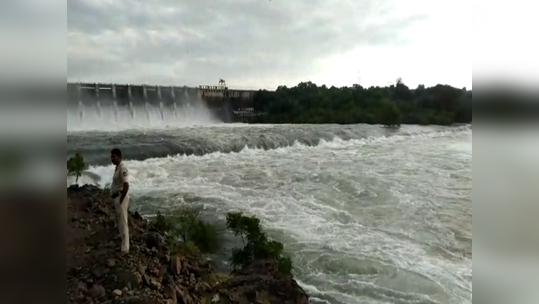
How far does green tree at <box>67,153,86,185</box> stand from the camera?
8.52 feet

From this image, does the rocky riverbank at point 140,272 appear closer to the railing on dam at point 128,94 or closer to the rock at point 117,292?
the rock at point 117,292

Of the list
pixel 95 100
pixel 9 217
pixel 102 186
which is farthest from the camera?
pixel 95 100

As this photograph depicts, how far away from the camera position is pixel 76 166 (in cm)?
265

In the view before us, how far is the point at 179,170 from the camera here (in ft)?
11.6

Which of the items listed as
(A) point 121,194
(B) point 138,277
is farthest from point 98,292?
(A) point 121,194

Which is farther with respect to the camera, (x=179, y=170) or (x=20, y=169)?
(x=179, y=170)

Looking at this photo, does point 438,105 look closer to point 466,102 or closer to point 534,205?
point 466,102

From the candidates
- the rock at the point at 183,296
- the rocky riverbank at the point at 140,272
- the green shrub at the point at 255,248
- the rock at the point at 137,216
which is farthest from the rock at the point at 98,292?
the green shrub at the point at 255,248

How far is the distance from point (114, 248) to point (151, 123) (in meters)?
1.63

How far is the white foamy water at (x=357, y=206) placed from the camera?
9.17 ft

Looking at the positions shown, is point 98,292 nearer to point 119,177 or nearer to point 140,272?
point 140,272

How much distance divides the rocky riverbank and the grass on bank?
5cm

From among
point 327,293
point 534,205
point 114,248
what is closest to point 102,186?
point 114,248

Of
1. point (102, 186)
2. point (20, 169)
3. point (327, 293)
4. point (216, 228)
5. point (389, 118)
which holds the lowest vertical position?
point (327, 293)
